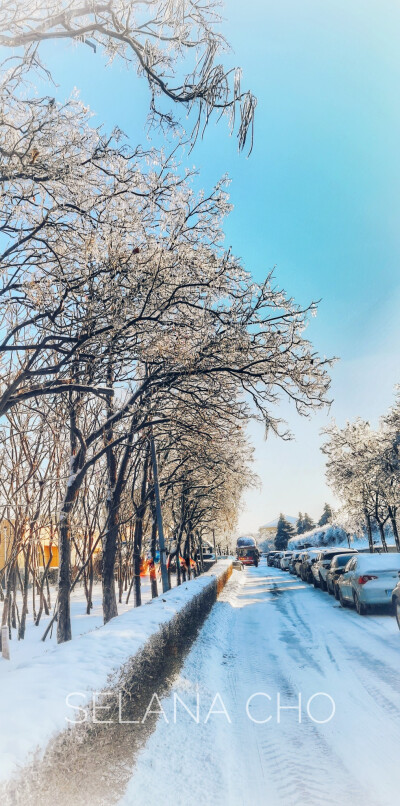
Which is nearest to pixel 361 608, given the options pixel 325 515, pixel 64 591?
pixel 64 591

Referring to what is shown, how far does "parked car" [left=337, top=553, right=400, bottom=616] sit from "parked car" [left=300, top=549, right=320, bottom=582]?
37.1 feet

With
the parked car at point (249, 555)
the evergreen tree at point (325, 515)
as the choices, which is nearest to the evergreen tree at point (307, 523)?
the evergreen tree at point (325, 515)

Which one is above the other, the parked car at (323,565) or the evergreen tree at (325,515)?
the evergreen tree at (325,515)

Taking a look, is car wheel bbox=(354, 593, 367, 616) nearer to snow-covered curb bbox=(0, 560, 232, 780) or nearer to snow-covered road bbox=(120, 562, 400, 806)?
snow-covered road bbox=(120, 562, 400, 806)

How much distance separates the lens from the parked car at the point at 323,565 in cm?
2173

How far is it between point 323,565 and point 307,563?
5429 mm

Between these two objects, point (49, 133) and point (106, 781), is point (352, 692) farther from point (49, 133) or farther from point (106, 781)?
point (49, 133)

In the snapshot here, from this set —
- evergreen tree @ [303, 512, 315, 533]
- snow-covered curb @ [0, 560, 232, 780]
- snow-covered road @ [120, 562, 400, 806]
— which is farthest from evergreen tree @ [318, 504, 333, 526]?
snow-covered curb @ [0, 560, 232, 780]

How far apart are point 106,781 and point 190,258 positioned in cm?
631

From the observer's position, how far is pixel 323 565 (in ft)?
72.1

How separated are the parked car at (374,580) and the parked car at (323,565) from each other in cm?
690

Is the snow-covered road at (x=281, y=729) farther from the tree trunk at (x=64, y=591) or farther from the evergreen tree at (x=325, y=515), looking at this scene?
the evergreen tree at (x=325, y=515)

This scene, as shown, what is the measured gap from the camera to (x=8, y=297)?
831cm

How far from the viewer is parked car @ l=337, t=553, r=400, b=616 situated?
1337 centimetres
